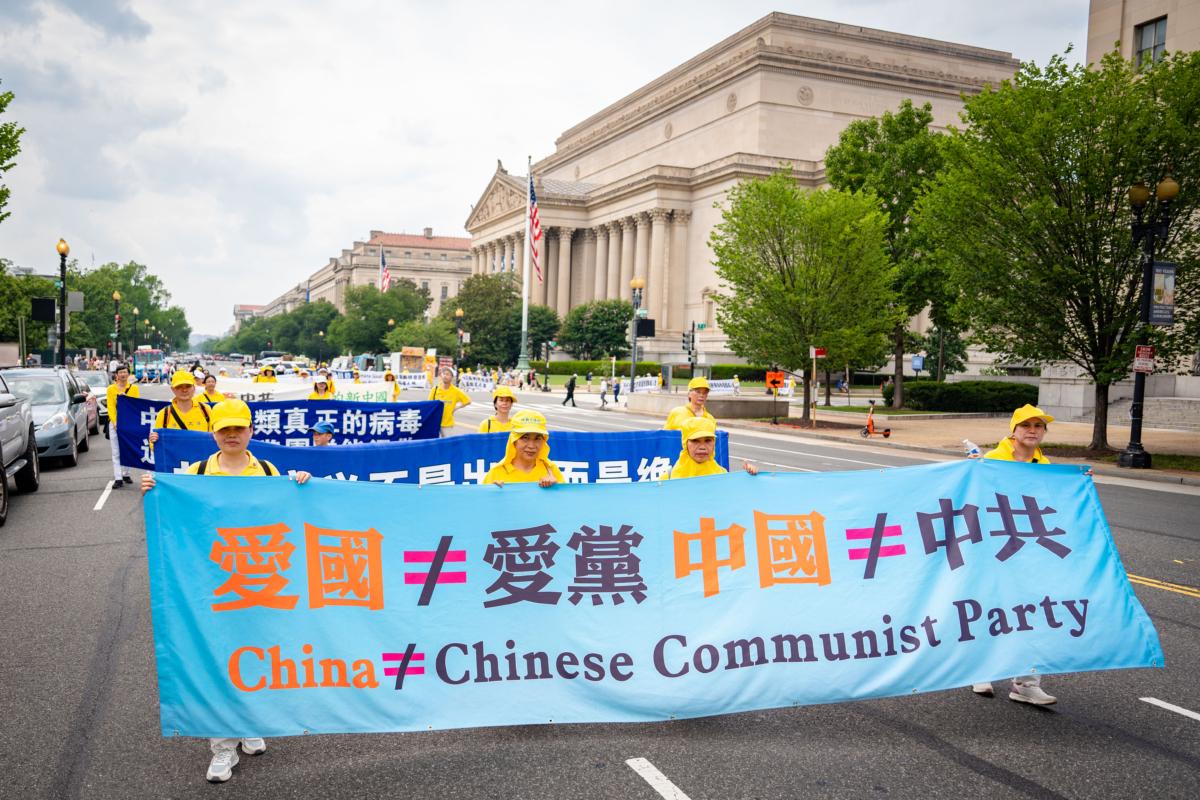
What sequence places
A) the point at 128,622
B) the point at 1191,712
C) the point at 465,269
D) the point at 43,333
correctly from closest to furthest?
1. the point at 1191,712
2. the point at 128,622
3. the point at 43,333
4. the point at 465,269

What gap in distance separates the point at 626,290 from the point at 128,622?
87.5 metres

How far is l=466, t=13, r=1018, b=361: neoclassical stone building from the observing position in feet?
262

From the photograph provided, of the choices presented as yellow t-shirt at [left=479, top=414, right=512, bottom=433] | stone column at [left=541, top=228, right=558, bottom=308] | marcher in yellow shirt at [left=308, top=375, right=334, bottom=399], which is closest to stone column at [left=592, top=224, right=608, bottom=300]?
stone column at [left=541, top=228, right=558, bottom=308]

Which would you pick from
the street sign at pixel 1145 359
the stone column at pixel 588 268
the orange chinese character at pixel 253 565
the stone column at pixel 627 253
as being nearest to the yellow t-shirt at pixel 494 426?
the orange chinese character at pixel 253 565

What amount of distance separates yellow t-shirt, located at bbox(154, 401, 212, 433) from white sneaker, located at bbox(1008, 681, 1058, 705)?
8.42m

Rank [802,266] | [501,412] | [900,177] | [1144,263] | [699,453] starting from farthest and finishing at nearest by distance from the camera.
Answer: [900,177]
[802,266]
[1144,263]
[501,412]
[699,453]

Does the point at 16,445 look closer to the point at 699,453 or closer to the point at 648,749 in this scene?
the point at 699,453

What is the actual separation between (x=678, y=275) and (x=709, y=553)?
83571mm

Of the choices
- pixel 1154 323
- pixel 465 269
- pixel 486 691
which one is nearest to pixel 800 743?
pixel 486 691

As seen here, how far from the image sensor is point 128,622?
7.04m

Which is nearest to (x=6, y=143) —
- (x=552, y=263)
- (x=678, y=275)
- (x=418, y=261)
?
(x=678, y=275)

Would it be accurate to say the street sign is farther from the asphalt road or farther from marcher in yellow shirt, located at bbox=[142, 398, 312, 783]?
marcher in yellow shirt, located at bbox=[142, 398, 312, 783]

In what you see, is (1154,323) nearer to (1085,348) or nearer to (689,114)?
(1085,348)

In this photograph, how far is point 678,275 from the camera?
87.5 meters
